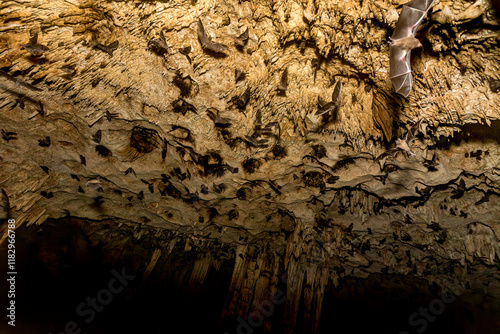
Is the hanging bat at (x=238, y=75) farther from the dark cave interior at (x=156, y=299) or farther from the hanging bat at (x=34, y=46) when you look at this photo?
the dark cave interior at (x=156, y=299)

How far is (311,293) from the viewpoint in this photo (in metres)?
6.03

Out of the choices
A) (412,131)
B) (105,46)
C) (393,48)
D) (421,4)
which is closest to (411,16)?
(421,4)

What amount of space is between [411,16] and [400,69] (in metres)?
0.48

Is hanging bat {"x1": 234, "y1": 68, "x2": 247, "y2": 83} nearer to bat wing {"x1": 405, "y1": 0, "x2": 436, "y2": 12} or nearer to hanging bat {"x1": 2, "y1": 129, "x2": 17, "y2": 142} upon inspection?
bat wing {"x1": 405, "y1": 0, "x2": 436, "y2": 12}

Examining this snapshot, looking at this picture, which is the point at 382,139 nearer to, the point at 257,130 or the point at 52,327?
the point at 257,130

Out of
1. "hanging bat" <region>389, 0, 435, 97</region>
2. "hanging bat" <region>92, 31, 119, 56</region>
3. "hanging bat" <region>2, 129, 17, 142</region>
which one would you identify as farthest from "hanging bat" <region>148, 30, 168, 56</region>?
"hanging bat" <region>2, 129, 17, 142</region>

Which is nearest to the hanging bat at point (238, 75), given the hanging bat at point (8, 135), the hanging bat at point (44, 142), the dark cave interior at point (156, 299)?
the hanging bat at point (44, 142)

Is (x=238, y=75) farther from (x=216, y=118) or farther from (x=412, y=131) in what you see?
(x=412, y=131)

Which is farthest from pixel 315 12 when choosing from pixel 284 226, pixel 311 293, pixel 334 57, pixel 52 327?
pixel 52 327

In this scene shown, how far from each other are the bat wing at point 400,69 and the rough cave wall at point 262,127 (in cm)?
35

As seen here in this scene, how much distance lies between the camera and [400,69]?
233 cm

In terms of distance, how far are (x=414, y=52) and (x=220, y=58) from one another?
86.7 inches

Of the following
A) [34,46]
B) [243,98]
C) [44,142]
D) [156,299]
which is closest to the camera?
[34,46]

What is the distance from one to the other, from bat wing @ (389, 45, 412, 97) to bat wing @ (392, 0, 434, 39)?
181 mm
